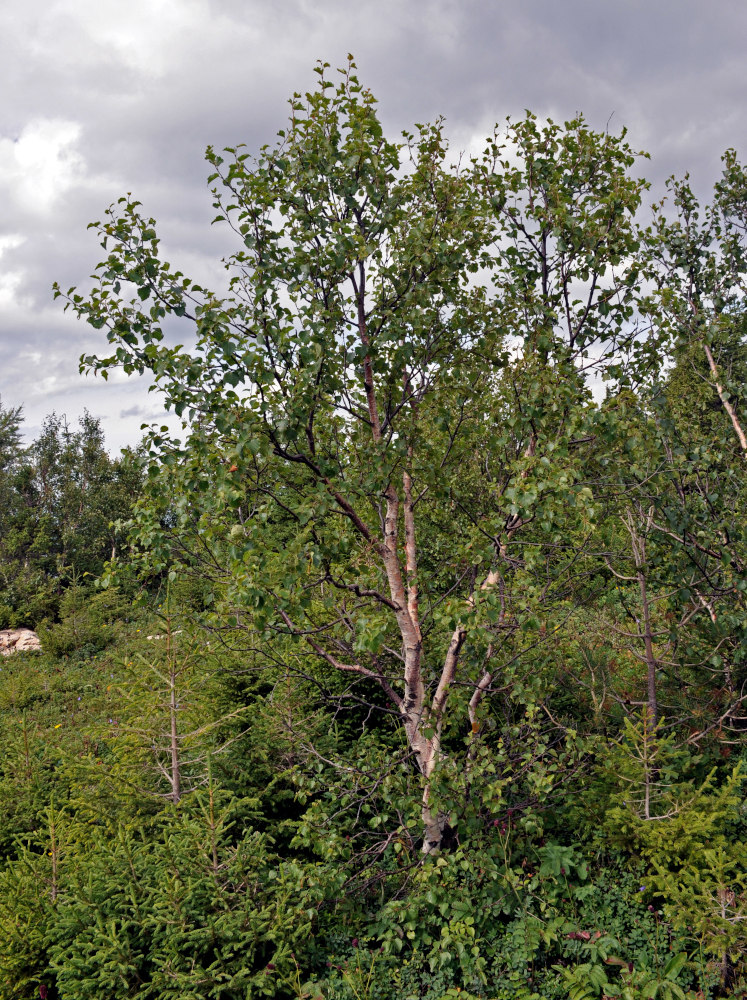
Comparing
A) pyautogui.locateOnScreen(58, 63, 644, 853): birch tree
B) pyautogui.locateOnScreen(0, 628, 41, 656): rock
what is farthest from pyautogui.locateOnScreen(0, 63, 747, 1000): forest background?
pyautogui.locateOnScreen(0, 628, 41, 656): rock

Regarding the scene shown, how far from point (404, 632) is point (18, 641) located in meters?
15.1

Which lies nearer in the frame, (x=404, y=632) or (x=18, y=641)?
(x=404, y=632)

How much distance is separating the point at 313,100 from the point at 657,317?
2.99 meters

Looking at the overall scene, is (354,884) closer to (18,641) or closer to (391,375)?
(391,375)

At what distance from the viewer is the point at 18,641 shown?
628 inches

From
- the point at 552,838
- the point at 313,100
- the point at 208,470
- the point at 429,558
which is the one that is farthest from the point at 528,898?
the point at 313,100

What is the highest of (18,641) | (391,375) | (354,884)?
(391,375)

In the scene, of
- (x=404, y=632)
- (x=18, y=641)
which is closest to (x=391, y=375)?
(x=404, y=632)

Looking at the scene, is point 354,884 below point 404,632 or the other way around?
below

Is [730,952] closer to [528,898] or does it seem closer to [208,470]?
[528,898]

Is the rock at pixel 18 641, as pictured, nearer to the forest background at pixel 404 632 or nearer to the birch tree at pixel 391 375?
the forest background at pixel 404 632

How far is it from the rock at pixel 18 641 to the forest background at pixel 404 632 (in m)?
10.8

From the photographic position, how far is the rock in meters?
15.3

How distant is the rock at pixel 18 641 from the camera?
15312 millimetres
